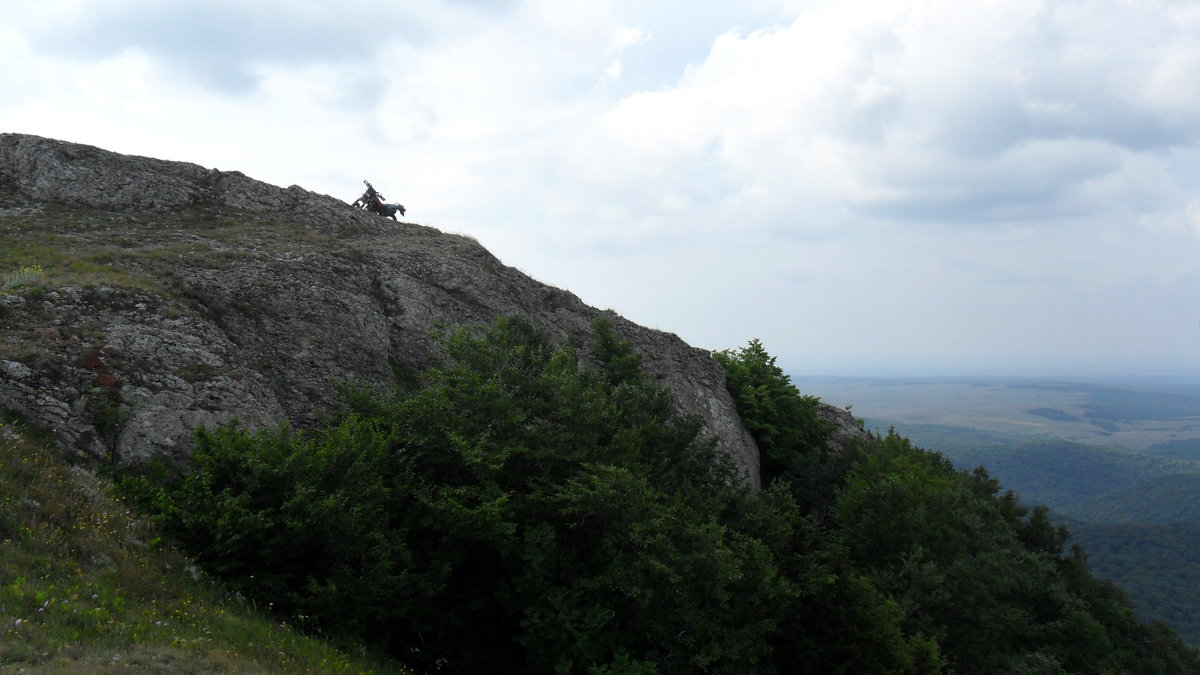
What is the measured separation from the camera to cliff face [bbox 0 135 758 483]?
11914mm

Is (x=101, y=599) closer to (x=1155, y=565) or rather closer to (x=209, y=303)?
(x=209, y=303)

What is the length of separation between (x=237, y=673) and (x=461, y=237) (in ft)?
78.2

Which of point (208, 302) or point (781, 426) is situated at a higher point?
point (208, 302)

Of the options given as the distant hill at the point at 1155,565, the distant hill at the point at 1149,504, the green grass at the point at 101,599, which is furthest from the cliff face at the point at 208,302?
the distant hill at the point at 1149,504

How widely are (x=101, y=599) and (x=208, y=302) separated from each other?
34.0 feet

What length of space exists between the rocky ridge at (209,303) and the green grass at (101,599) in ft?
5.92

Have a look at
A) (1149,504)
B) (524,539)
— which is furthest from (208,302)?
(1149,504)

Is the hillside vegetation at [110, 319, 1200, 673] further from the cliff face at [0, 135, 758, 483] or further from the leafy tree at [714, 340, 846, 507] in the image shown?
the leafy tree at [714, 340, 846, 507]

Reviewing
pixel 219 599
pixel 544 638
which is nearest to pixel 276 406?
pixel 219 599

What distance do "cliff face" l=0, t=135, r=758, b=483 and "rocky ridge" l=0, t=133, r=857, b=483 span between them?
1.8 inches

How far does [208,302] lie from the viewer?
53.3ft

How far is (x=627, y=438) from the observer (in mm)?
15125

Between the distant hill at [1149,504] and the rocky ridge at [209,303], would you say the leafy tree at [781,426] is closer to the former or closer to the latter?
the rocky ridge at [209,303]

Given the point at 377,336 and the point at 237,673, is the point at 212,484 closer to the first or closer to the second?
the point at 237,673
